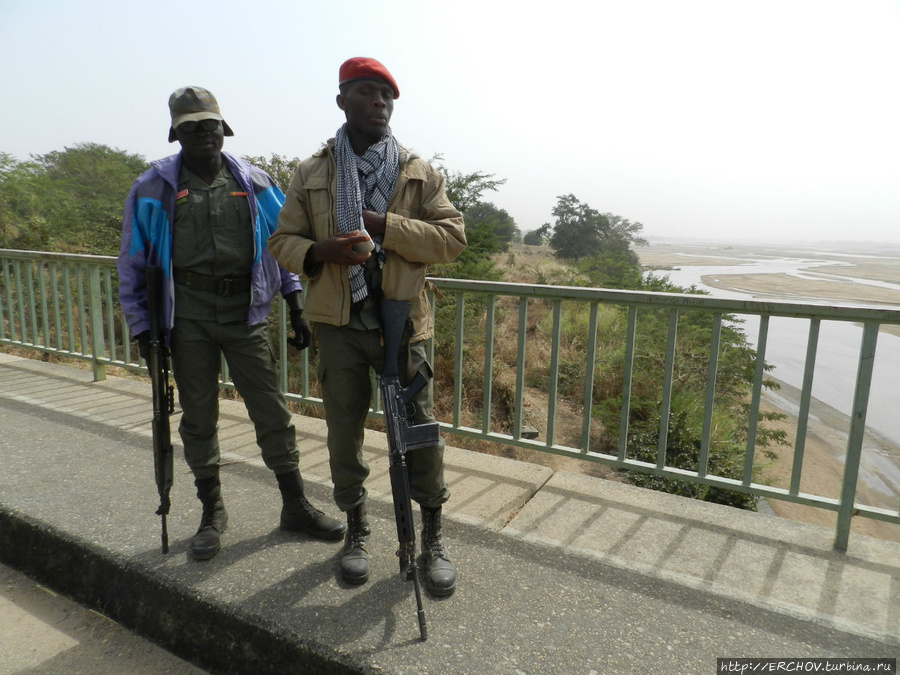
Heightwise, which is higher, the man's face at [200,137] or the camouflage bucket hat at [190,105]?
the camouflage bucket hat at [190,105]

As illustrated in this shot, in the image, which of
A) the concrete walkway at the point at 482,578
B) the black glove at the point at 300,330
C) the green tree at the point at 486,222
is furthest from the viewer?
the green tree at the point at 486,222

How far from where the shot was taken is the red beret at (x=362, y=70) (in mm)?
2156

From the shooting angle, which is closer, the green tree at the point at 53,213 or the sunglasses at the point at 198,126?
the sunglasses at the point at 198,126

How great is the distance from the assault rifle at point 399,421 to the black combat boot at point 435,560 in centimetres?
11

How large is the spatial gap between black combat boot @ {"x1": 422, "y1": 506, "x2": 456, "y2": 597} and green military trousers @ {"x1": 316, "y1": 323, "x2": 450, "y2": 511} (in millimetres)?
87

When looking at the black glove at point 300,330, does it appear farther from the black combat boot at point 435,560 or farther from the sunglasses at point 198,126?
the black combat boot at point 435,560

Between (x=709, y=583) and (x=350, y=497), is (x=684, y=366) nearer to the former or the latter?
(x=709, y=583)

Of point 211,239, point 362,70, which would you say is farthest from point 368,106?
point 211,239

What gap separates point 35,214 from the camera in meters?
13.5

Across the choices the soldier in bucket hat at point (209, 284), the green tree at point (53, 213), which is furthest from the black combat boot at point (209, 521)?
the green tree at point (53, 213)

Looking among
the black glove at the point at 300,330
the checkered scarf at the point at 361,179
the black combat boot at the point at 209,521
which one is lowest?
the black combat boot at the point at 209,521

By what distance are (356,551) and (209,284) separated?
1.30 metres

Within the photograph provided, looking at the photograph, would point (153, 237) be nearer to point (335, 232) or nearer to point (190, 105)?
point (190, 105)

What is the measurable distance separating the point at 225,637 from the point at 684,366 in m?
5.45
